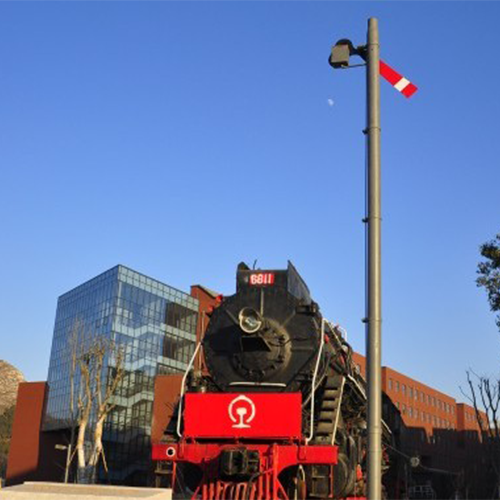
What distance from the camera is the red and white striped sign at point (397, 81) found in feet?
26.5

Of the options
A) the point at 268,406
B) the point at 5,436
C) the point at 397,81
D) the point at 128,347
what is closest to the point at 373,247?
the point at 397,81

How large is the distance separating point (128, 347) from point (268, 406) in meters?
41.9

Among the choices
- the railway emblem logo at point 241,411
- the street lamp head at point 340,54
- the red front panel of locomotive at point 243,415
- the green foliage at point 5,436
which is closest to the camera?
the street lamp head at point 340,54

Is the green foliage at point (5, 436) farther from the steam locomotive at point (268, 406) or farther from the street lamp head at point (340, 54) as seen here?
the street lamp head at point (340, 54)

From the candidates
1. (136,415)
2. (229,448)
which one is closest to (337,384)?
(229,448)

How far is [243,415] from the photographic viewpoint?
40.5ft

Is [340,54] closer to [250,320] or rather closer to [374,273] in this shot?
[374,273]

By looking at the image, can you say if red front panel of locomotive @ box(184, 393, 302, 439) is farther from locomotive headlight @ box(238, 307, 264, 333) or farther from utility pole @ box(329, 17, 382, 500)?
utility pole @ box(329, 17, 382, 500)

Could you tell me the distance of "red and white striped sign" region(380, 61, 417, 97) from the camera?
26.5ft

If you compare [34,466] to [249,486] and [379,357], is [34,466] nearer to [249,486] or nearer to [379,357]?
[249,486]

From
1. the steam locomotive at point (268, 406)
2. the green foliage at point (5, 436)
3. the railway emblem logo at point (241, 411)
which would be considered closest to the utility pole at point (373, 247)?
the steam locomotive at point (268, 406)

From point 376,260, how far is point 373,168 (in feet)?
3.39

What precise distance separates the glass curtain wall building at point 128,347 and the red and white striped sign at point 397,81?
44.3 m

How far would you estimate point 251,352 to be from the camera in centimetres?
1330
